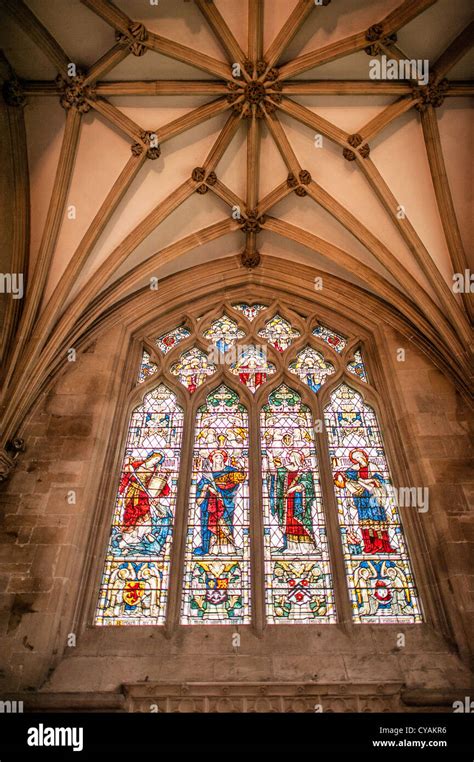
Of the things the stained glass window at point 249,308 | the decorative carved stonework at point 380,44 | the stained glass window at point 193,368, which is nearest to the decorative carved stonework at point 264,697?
the stained glass window at point 193,368

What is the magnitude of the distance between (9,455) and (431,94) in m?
8.03

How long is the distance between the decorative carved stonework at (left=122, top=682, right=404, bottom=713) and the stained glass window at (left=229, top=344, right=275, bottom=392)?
4470 mm

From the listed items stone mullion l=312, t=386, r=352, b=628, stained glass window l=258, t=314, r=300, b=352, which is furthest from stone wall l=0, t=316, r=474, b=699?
stained glass window l=258, t=314, r=300, b=352

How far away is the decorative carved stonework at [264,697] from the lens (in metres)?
5.68

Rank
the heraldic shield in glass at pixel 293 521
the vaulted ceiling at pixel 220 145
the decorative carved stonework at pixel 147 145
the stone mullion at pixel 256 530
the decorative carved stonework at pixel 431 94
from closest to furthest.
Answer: the stone mullion at pixel 256 530 < the heraldic shield in glass at pixel 293 521 < the vaulted ceiling at pixel 220 145 < the decorative carved stonework at pixel 431 94 < the decorative carved stonework at pixel 147 145

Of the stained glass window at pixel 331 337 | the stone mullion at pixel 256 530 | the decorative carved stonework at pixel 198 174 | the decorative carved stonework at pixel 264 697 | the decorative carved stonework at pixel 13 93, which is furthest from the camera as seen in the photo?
the stained glass window at pixel 331 337

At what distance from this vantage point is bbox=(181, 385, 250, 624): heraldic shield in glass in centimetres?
677

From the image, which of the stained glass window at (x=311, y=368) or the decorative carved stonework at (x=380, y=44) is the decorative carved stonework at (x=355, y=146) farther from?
the stained glass window at (x=311, y=368)

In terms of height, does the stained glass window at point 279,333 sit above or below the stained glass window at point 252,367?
above

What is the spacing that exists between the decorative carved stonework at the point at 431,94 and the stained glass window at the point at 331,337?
Result: 12.4 ft

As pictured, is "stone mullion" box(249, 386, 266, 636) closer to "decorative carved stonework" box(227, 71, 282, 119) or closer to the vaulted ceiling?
the vaulted ceiling

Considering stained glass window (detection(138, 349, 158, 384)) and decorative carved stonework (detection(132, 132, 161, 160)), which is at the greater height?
decorative carved stonework (detection(132, 132, 161, 160))

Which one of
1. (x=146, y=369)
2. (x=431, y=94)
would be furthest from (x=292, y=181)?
(x=146, y=369)
